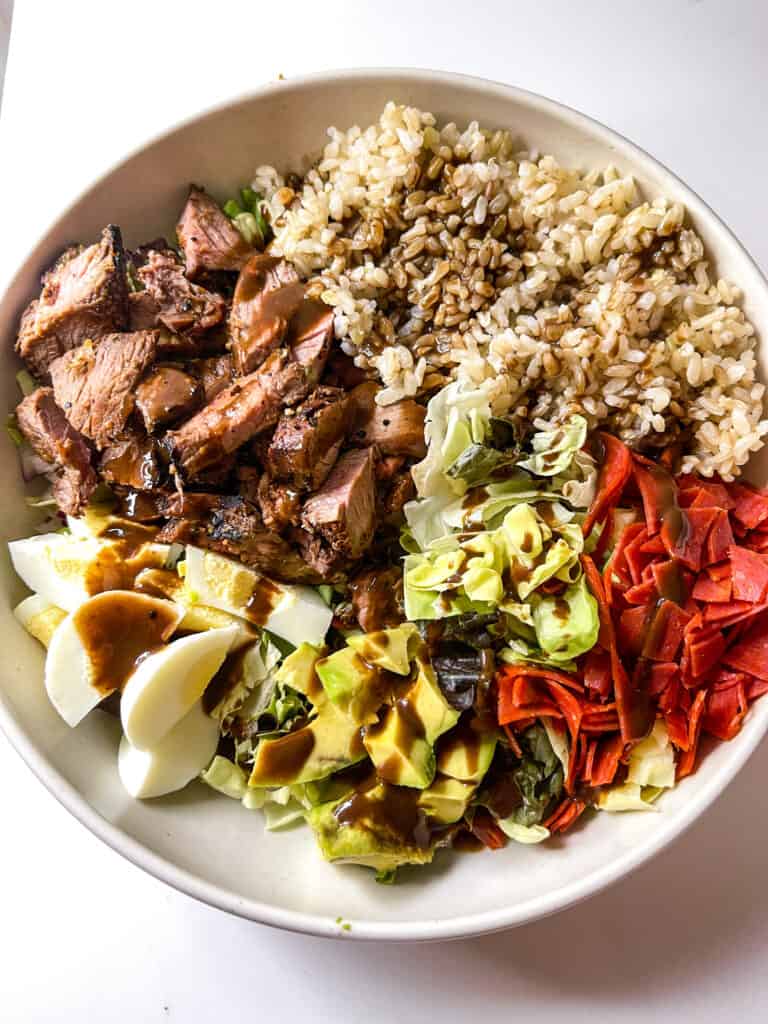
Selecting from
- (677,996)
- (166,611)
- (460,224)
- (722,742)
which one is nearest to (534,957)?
(677,996)

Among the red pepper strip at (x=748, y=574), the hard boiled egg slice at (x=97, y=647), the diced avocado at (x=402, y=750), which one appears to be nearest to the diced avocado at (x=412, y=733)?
the diced avocado at (x=402, y=750)

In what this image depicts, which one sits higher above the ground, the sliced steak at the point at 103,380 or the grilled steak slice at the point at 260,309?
the grilled steak slice at the point at 260,309

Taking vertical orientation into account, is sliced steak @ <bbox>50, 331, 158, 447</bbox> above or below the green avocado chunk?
above

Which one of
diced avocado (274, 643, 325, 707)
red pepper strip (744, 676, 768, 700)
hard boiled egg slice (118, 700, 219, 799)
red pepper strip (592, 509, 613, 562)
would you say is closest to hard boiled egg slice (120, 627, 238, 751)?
hard boiled egg slice (118, 700, 219, 799)

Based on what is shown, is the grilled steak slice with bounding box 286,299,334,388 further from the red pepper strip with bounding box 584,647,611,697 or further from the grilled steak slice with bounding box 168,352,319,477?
the red pepper strip with bounding box 584,647,611,697

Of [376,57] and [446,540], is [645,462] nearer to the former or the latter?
[446,540]

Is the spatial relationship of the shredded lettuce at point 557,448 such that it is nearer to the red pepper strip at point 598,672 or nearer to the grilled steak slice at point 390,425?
the grilled steak slice at point 390,425
